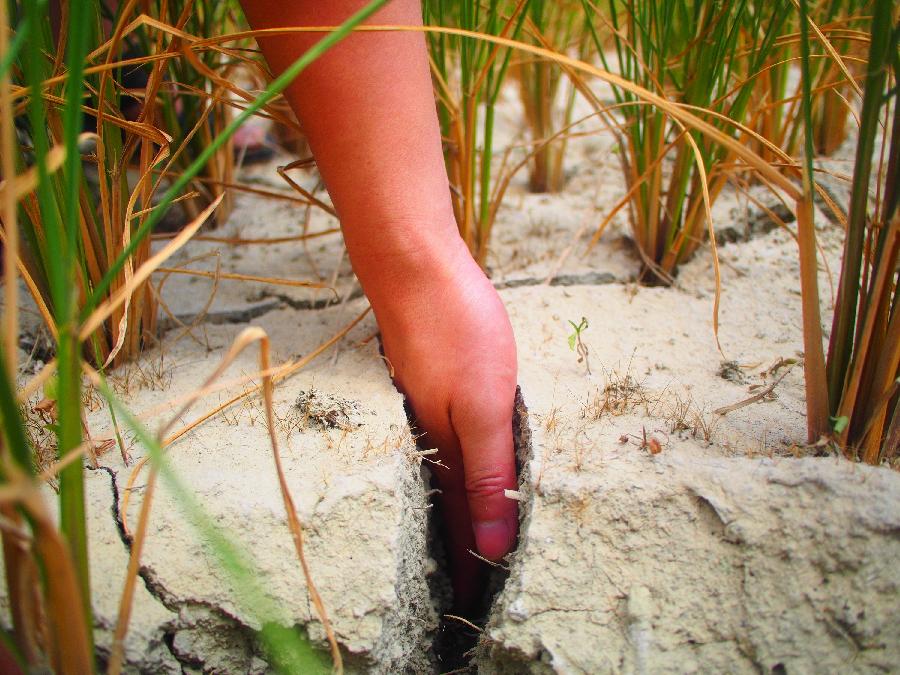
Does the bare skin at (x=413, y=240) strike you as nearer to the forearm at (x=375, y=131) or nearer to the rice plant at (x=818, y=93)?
the forearm at (x=375, y=131)

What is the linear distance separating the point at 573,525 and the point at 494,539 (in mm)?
151

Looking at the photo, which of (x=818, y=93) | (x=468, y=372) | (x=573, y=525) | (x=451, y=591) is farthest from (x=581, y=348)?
(x=818, y=93)

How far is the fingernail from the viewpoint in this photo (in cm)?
91

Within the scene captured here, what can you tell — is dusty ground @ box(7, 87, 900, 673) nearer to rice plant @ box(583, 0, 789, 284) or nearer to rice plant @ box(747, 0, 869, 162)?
rice plant @ box(583, 0, 789, 284)

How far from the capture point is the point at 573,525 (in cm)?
79

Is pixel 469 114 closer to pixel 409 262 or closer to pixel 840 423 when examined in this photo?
pixel 409 262

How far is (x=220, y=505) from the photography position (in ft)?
2.60

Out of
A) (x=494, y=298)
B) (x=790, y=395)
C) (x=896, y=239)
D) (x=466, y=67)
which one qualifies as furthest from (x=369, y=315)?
(x=896, y=239)

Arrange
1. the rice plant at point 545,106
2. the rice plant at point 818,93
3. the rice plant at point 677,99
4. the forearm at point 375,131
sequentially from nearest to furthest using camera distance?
the forearm at point 375,131 < the rice plant at point 677,99 < the rice plant at point 818,93 < the rice plant at point 545,106

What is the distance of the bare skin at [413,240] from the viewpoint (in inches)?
33.5

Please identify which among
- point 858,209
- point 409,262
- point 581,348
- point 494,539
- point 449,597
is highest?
point 858,209

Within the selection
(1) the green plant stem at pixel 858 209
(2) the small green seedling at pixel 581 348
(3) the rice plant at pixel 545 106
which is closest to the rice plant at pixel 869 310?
(1) the green plant stem at pixel 858 209

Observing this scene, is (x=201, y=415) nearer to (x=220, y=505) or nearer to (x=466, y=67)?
(x=220, y=505)

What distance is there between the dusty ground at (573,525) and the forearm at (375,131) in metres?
0.22
